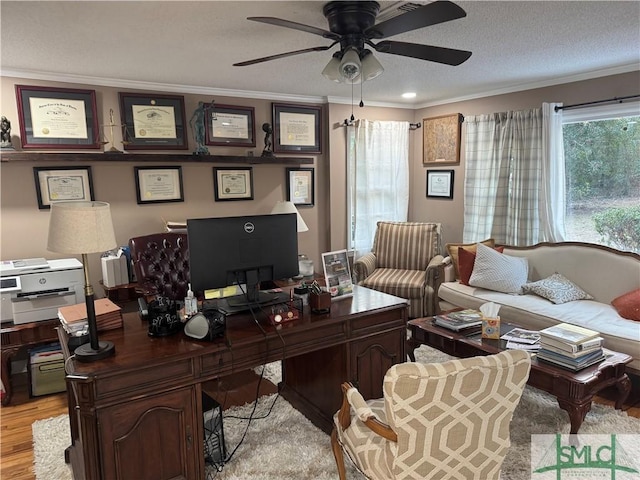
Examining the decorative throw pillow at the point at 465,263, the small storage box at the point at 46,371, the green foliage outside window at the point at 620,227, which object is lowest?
the small storage box at the point at 46,371

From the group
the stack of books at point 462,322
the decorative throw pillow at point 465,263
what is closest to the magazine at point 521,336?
the stack of books at point 462,322

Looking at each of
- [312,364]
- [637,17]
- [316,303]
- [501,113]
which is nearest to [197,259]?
[316,303]

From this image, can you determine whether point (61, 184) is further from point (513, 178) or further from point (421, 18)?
point (513, 178)

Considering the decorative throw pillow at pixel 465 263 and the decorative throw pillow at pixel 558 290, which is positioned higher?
the decorative throw pillow at pixel 465 263

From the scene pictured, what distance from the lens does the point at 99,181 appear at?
12.1ft

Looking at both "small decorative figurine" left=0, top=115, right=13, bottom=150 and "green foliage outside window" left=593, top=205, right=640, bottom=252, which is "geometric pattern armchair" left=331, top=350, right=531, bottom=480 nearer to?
"green foliage outside window" left=593, top=205, right=640, bottom=252

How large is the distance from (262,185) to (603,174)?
127 inches

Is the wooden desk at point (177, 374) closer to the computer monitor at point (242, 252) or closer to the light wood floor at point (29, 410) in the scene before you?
the computer monitor at point (242, 252)

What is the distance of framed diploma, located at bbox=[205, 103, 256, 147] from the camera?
4145 millimetres

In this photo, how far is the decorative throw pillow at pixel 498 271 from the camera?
151 inches

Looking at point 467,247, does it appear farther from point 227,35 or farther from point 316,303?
point 227,35

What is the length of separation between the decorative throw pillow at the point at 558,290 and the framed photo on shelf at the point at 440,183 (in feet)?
5.27

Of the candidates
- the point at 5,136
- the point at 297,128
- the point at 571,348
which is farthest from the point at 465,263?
the point at 5,136

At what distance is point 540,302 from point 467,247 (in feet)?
3.01
